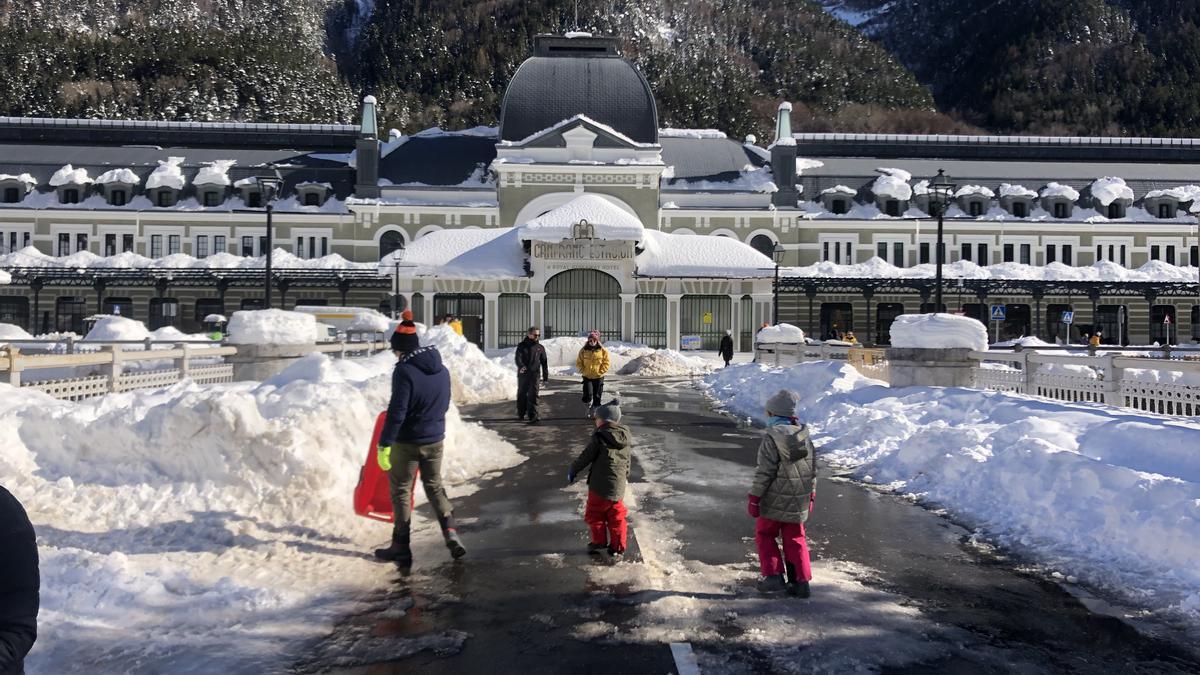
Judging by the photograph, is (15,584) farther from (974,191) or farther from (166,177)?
(974,191)

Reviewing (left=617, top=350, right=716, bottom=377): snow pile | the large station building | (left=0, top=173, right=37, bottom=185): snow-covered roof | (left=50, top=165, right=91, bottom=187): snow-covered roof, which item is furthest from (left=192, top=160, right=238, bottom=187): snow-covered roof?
(left=617, top=350, right=716, bottom=377): snow pile

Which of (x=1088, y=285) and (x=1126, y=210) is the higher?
(x=1126, y=210)

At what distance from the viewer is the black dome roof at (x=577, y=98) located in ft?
188

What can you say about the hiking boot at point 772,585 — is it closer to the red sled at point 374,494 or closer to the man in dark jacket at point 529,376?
the red sled at point 374,494

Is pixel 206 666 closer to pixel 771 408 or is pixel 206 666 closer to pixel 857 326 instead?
pixel 771 408

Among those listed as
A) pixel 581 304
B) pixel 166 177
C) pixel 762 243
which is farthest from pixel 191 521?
pixel 166 177

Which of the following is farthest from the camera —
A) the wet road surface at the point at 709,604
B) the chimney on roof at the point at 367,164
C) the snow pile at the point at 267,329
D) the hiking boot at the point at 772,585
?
the chimney on roof at the point at 367,164

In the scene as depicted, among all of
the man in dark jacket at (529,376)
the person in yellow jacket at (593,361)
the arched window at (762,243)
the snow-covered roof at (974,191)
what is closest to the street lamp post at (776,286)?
the arched window at (762,243)

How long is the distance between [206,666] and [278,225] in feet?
178

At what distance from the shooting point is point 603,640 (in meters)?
5.19

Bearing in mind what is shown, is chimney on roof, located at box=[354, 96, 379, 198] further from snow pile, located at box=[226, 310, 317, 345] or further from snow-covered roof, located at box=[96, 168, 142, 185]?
snow pile, located at box=[226, 310, 317, 345]

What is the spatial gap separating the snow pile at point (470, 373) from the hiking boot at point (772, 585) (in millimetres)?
15069

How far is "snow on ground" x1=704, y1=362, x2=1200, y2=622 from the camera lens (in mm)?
6621

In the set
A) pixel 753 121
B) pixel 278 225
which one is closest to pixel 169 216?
pixel 278 225
